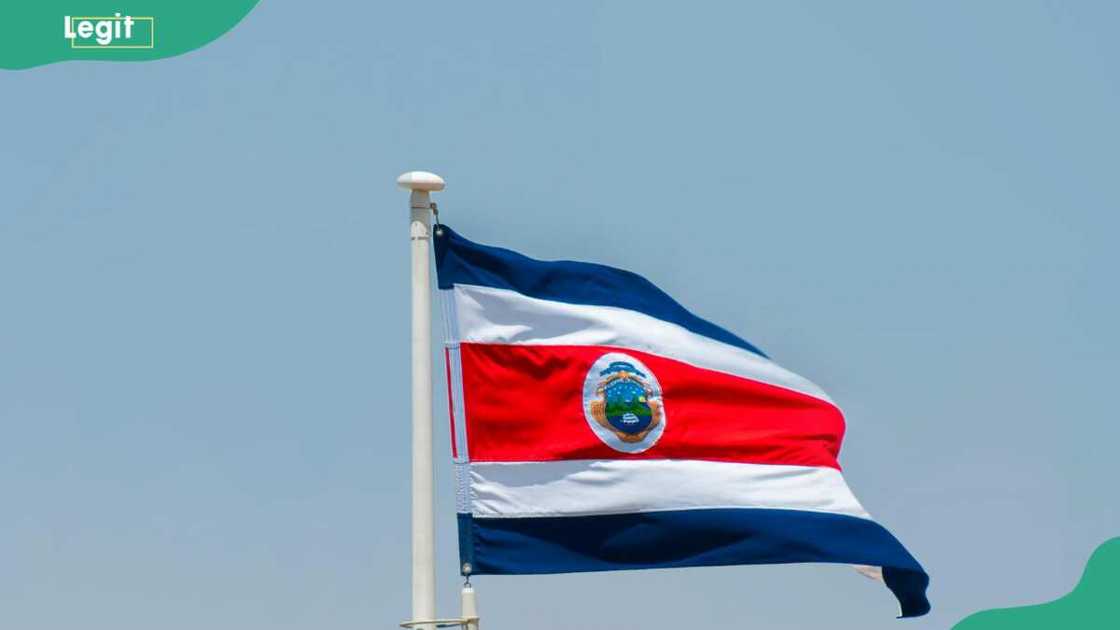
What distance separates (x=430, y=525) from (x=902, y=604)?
5.40 metres

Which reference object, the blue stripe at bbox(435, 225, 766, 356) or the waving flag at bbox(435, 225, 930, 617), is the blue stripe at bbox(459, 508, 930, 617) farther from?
the blue stripe at bbox(435, 225, 766, 356)

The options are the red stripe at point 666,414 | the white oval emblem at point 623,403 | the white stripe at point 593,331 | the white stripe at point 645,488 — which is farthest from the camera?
the white oval emblem at point 623,403

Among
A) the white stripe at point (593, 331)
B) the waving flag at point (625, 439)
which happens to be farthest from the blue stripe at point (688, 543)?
the white stripe at point (593, 331)

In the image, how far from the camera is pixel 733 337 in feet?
67.2

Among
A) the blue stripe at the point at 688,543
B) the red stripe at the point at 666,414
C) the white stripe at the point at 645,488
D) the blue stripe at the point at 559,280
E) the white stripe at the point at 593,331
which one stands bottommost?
the blue stripe at the point at 688,543

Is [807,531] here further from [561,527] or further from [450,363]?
[450,363]

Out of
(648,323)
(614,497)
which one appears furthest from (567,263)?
(614,497)

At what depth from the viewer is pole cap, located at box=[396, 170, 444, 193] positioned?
59.5 feet

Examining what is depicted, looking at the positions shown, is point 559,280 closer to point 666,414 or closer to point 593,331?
point 593,331

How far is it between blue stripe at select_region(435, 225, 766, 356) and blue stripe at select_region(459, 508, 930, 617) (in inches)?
76.1

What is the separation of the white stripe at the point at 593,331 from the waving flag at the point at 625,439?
1 centimetres

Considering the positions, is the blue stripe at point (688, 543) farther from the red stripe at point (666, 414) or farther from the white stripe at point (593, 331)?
the white stripe at point (593, 331)

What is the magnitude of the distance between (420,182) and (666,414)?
11.6 ft

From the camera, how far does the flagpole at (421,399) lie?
57.2 ft
